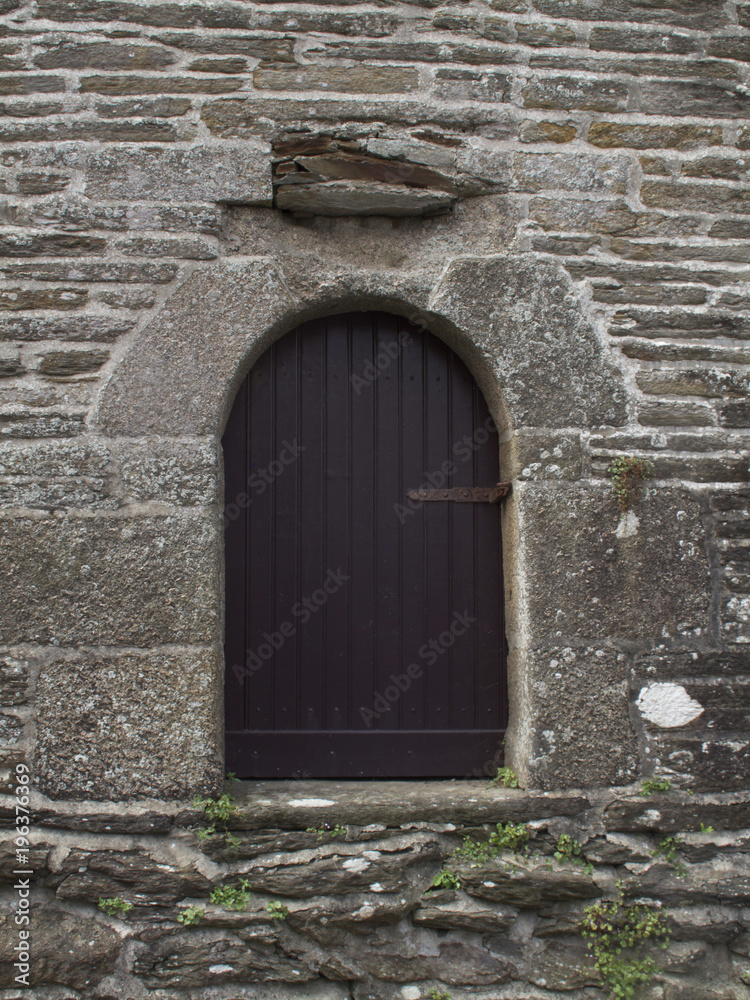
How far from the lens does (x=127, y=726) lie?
7.23 ft

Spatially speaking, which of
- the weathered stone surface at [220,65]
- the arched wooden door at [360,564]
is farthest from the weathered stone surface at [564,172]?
the weathered stone surface at [220,65]

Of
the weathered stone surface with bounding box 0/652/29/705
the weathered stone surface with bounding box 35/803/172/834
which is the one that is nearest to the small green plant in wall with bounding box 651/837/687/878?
the weathered stone surface with bounding box 35/803/172/834

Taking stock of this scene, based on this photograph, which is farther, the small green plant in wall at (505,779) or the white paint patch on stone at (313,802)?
the small green plant in wall at (505,779)

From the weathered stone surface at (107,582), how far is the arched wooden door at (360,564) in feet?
0.87

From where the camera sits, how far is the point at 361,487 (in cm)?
256

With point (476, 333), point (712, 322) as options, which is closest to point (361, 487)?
point (476, 333)

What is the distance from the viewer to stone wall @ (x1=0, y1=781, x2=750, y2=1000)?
2.12 m

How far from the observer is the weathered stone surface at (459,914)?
7.11 feet

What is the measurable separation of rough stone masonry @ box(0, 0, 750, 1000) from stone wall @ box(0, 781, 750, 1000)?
10mm

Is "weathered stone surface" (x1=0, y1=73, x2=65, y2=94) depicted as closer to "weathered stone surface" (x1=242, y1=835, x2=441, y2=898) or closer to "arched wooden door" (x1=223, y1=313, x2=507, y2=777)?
"arched wooden door" (x1=223, y1=313, x2=507, y2=777)

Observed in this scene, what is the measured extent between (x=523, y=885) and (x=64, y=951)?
1.48 m

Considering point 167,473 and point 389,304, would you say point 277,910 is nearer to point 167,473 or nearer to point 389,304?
point 167,473

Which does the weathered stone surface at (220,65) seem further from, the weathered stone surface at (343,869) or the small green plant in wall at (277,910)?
the small green plant in wall at (277,910)

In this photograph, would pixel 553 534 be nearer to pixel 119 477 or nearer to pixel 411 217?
pixel 411 217
